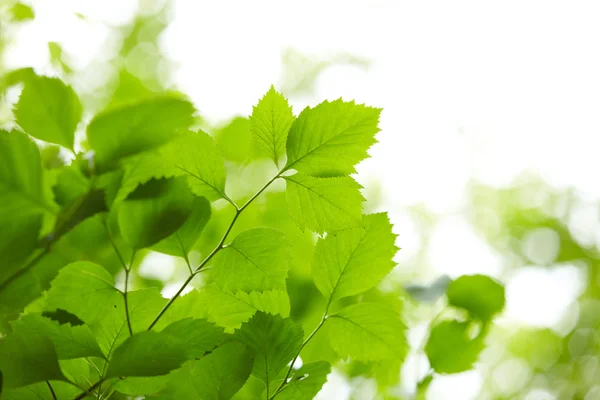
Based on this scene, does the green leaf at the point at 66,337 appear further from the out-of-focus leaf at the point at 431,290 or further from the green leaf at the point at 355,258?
the out-of-focus leaf at the point at 431,290

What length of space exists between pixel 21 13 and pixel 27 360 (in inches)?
17.6

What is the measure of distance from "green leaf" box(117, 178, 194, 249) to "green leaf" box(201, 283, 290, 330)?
61mm

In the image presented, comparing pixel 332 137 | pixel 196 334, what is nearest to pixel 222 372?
pixel 196 334

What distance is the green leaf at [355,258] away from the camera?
0.28 metres

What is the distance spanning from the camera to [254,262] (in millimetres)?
255

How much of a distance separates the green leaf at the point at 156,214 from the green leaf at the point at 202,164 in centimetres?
3

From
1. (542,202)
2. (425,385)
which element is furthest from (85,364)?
(542,202)

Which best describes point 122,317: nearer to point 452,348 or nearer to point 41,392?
point 41,392

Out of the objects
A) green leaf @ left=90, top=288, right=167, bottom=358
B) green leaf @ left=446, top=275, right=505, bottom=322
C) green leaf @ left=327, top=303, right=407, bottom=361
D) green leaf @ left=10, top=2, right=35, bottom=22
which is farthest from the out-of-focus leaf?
green leaf @ left=10, top=2, right=35, bottom=22

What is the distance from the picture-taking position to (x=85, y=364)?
0.88 ft

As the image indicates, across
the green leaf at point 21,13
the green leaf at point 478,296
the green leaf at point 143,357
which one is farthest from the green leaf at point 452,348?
the green leaf at point 21,13

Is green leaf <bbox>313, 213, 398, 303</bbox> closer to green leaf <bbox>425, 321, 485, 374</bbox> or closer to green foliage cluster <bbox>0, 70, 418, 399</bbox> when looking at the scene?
green foliage cluster <bbox>0, 70, 418, 399</bbox>

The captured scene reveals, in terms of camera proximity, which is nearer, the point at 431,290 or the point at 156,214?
the point at 156,214

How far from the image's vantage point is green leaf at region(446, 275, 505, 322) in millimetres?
384
